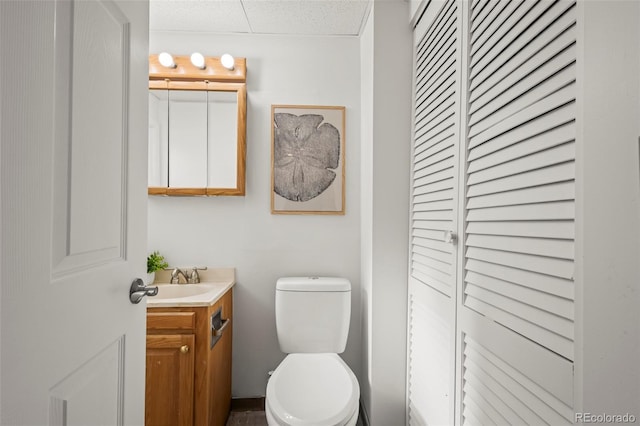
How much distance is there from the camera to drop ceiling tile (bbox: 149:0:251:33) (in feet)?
6.01

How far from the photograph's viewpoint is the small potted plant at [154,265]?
200 centimetres

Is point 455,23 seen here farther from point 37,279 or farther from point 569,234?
point 37,279

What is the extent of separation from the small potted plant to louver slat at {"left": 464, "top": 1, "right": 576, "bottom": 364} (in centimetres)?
163

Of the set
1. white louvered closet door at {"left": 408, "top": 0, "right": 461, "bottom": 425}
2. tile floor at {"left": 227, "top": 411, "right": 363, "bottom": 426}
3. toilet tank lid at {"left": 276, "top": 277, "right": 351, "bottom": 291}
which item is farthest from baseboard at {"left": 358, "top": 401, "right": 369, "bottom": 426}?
toilet tank lid at {"left": 276, "top": 277, "right": 351, "bottom": 291}

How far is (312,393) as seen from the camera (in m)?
1.51

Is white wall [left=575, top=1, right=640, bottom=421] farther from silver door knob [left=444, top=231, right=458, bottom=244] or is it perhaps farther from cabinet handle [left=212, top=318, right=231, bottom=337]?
cabinet handle [left=212, top=318, right=231, bottom=337]

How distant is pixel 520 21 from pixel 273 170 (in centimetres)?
149

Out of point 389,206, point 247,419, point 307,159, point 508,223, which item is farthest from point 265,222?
point 508,223

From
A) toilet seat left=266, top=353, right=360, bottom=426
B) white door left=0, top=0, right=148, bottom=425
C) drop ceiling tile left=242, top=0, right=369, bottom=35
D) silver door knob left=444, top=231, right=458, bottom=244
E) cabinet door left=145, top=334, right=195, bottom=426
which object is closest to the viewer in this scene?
white door left=0, top=0, right=148, bottom=425

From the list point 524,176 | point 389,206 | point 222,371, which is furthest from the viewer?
point 222,371

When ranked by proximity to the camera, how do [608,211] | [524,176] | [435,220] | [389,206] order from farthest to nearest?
[389,206]
[435,220]
[524,176]
[608,211]

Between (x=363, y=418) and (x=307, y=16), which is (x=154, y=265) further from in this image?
(x=307, y=16)

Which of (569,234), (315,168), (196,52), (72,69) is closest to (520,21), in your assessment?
(569,234)

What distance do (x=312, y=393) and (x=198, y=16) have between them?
1952 millimetres
